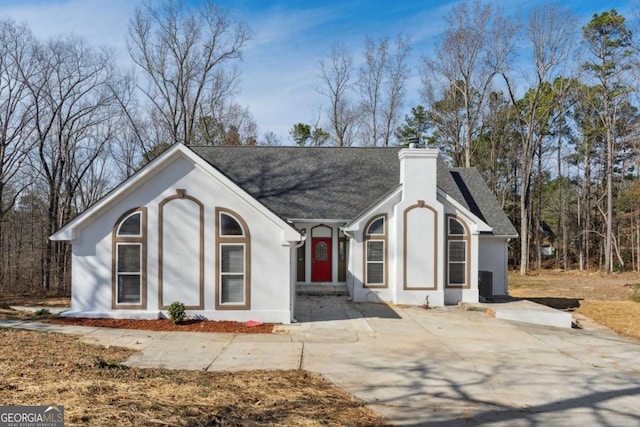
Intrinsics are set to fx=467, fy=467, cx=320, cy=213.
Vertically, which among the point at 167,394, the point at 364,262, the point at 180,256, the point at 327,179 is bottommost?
the point at 167,394

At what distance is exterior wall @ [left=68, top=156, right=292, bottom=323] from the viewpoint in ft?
38.4

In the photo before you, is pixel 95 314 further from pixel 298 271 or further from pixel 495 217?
pixel 495 217

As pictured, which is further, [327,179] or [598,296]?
[598,296]

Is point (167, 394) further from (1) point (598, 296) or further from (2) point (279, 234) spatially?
(1) point (598, 296)

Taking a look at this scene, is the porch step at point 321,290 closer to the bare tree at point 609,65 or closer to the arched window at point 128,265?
the arched window at point 128,265

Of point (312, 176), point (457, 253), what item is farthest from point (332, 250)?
point (457, 253)

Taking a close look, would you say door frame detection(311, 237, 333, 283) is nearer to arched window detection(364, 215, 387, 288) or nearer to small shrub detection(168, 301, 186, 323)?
arched window detection(364, 215, 387, 288)

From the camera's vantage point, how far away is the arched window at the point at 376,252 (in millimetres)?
16188

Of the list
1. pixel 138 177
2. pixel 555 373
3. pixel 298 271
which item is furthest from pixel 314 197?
pixel 555 373

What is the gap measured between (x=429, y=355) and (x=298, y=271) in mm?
Result: 9494

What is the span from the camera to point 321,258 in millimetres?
18250

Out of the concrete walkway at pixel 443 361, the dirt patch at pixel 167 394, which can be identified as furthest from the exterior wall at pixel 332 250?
the dirt patch at pixel 167 394

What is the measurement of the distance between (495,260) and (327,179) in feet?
24.8

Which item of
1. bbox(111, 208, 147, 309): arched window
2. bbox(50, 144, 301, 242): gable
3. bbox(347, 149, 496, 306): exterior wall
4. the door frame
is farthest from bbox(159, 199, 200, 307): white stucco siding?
the door frame
